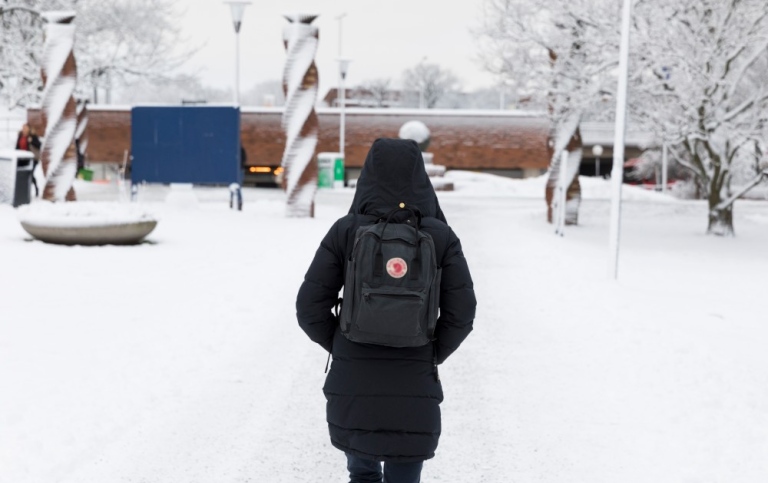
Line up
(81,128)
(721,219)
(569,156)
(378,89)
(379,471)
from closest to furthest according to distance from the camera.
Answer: (379,471) < (721,219) < (569,156) < (81,128) < (378,89)

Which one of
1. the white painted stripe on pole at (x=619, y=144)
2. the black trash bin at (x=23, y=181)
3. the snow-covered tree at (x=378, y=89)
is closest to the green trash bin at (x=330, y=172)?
the black trash bin at (x=23, y=181)

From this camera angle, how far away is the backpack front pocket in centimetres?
329

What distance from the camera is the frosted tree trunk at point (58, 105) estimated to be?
2141cm

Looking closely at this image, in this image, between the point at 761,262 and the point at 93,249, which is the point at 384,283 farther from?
the point at 761,262

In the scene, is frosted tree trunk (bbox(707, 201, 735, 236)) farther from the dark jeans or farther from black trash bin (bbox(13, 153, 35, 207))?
the dark jeans

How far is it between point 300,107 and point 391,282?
61.6 feet

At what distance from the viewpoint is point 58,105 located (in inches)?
846

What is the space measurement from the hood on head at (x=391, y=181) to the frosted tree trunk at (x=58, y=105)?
19517 millimetres

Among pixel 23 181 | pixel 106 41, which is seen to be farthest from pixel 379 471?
pixel 106 41

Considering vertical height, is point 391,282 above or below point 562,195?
above

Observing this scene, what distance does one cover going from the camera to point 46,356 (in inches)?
285

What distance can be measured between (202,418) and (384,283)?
303 centimetres

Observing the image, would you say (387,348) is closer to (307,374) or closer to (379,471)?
(379,471)

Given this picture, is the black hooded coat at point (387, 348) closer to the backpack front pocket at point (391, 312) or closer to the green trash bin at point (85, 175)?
the backpack front pocket at point (391, 312)
